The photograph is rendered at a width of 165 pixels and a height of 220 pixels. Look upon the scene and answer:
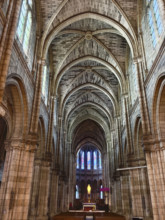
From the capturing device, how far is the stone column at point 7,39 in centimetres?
799

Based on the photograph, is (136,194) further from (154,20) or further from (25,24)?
(25,24)

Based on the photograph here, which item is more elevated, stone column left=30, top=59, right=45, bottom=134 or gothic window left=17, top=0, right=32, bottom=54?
gothic window left=17, top=0, right=32, bottom=54

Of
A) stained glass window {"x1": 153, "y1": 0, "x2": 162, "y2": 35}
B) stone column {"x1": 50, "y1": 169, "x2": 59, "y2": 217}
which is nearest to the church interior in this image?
stained glass window {"x1": 153, "y1": 0, "x2": 162, "y2": 35}

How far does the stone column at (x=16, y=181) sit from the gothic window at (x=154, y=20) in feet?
32.9

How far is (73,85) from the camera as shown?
27609mm

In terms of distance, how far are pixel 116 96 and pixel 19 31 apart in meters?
17.4

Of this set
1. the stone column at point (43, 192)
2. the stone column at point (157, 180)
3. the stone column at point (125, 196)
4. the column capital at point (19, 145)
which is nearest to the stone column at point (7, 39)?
the column capital at point (19, 145)

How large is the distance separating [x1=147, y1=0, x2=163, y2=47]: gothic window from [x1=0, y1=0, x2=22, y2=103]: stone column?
7.97 metres

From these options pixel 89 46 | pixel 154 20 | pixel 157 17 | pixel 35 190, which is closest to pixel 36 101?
pixel 35 190

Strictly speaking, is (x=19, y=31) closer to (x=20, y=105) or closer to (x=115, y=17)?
(x=20, y=105)

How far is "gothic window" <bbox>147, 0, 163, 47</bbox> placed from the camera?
1188 cm

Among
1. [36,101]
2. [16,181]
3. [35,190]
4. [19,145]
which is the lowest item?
[35,190]

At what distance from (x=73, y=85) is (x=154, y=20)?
646 inches

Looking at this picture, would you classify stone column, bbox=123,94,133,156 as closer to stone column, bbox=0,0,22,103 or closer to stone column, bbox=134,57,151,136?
stone column, bbox=134,57,151,136
